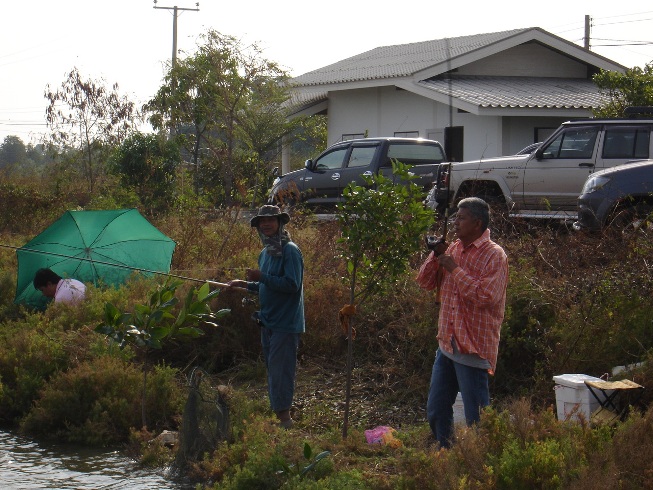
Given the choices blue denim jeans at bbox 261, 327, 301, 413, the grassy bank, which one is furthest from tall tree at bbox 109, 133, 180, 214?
blue denim jeans at bbox 261, 327, 301, 413

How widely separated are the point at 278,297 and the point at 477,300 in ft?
6.45

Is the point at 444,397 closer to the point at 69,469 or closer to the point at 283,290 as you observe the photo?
the point at 283,290

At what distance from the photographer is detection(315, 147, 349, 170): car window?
1816 cm

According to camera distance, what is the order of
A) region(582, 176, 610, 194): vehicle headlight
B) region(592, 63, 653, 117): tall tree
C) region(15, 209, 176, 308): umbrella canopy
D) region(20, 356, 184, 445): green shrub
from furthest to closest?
region(592, 63, 653, 117): tall tree < region(15, 209, 176, 308): umbrella canopy < region(582, 176, 610, 194): vehicle headlight < region(20, 356, 184, 445): green shrub

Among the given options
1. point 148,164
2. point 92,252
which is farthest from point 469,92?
point 92,252

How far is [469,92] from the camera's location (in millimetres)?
23094

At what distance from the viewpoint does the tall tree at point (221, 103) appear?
24797 millimetres

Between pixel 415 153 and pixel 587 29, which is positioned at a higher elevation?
pixel 587 29

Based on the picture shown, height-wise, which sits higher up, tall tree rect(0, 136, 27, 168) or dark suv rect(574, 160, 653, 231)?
tall tree rect(0, 136, 27, 168)

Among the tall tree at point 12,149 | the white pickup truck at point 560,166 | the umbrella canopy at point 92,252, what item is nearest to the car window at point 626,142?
the white pickup truck at point 560,166

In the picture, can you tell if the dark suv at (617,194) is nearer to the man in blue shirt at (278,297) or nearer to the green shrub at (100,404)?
the man in blue shirt at (278,297)

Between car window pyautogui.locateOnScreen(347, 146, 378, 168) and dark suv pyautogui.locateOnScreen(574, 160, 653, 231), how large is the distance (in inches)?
275

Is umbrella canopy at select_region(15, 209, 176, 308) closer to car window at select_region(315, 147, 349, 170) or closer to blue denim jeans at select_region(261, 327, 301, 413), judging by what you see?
blue denim jeans at select_region(261, 327, 301, 413)

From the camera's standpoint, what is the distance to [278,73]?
27359mm
